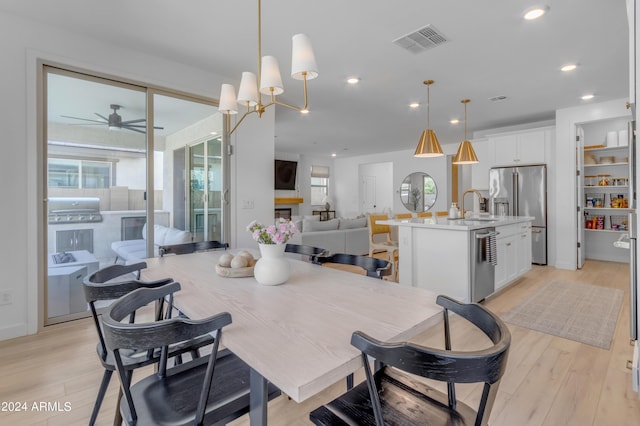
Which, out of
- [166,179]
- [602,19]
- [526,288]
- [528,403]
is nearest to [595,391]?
[528,403]

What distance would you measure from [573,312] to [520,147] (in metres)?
3.57

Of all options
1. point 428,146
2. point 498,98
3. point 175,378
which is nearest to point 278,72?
point 175,378

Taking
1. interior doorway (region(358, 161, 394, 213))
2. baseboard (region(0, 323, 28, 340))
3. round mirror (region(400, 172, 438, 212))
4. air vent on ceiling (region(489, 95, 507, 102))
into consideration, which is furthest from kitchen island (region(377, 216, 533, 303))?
interior doorway (region(358, 161, 394, 213))

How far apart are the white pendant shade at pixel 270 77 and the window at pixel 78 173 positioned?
7.54 feet

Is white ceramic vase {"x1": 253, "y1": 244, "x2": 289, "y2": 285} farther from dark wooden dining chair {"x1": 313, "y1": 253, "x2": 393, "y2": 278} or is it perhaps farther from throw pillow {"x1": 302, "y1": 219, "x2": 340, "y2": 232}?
throw pillow {"x1": 302, "y1": 219, "x2": 340, "y2": 232}

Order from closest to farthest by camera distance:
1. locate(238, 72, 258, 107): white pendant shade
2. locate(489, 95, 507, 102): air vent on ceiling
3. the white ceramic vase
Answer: the white ceramic vase < locate(238, 72, 258, 107): white pendant shade < locate(489, 95, 507, 102): air vent on ceiling

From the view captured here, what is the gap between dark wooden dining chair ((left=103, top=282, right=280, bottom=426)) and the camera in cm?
93

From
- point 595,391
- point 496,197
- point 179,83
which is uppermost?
point 179,83

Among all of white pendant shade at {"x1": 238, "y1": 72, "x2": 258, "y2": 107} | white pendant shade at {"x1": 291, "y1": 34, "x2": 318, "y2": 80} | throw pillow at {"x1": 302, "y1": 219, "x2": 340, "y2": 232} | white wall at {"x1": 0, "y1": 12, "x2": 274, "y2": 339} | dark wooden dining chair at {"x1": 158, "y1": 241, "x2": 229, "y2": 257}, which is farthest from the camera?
throw pillow at {"x1": 302, "y1": 219, "x2": 340, "y2": 232}

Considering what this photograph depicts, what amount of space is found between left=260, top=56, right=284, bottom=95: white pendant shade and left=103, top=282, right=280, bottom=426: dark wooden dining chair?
1.13 m

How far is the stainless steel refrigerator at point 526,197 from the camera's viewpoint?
556cm

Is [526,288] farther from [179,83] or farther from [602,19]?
[179,83]

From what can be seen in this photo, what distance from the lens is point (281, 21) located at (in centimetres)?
263

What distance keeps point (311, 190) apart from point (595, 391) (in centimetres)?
915
